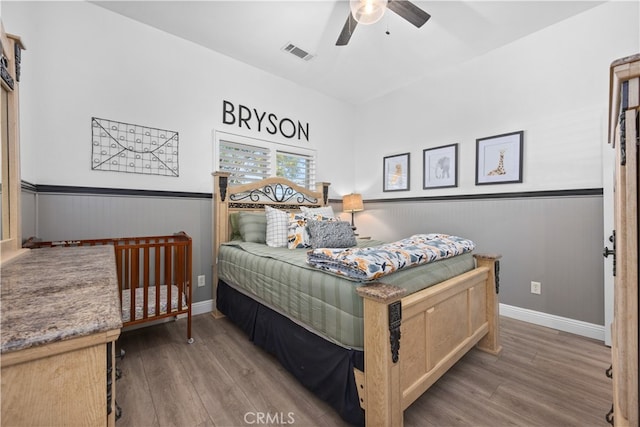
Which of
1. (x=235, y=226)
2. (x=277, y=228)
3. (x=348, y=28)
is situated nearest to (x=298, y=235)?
(x=277, y=228)

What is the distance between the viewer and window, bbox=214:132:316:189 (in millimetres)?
3061

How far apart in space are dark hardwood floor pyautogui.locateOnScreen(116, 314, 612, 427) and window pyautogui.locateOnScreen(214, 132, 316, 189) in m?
1.84

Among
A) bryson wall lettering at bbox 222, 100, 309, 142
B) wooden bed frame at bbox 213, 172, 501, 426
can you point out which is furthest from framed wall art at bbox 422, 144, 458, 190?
bryson wall lettering at bbox 222, 100, 309, 142

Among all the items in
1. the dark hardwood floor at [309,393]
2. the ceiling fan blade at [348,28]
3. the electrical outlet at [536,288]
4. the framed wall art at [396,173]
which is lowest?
the dark hardwood floor at [309,393]

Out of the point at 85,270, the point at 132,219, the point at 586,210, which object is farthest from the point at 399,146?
the point at 85,270

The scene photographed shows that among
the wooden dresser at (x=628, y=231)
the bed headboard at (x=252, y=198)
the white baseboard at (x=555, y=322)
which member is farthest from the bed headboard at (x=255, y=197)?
the wooden dresser at (x=628, y=231)

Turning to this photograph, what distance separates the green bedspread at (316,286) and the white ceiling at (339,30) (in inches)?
83.1

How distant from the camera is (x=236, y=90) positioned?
10.2 ft

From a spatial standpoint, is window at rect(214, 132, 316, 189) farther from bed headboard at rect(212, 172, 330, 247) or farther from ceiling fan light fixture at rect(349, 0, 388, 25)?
ceiling fan light fixture at rect(349, 0, 388, 25)

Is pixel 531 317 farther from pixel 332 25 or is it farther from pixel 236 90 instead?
pixel 236 90

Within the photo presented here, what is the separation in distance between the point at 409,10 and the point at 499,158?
5.76ft

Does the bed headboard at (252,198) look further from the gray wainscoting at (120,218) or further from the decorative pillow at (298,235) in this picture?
the decorative pillow at (298,235)

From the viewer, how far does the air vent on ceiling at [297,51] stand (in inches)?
111

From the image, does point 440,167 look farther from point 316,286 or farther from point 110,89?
point 110,89
